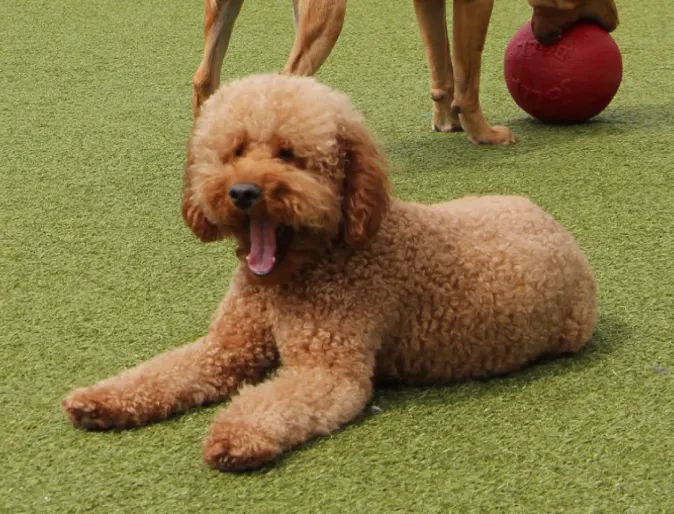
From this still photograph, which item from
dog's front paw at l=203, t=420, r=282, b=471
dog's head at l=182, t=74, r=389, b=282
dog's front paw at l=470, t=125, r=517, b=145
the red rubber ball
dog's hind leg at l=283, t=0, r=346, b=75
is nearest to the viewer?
dog's front paw at l=203, t=420, r=282, b=471

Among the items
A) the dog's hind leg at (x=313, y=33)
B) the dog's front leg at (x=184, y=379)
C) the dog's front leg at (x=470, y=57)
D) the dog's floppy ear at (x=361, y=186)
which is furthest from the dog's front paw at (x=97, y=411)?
the dog's front leg at (x=470, y=57)

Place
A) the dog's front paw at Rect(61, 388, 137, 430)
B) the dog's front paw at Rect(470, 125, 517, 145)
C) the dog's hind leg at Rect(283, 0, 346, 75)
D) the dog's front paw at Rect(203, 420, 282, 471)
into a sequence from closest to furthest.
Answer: the dog's front paw at Rect(203, 420, 282, 471) < the dog's front paw at Rect(61, 388, 137, 430) < the dog's hind leg at Rect(283, 0, 346, 75) < the dog's front paw at Rect(470, 125, 517, 145)

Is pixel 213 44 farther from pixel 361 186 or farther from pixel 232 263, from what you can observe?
pixel 361 186

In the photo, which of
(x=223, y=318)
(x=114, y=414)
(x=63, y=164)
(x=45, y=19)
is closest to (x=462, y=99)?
(x=63, y=164)

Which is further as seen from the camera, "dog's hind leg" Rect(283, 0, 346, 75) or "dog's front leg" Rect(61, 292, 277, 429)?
"dog's hind leg" Rect(283, 0, 346, 75)

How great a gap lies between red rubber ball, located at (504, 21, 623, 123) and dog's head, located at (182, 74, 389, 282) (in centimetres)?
237

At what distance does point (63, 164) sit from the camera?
480 cm

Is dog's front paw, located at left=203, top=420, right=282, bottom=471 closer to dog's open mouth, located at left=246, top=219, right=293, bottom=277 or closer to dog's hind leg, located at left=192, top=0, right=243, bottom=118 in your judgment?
dog's open mouth, located at left=246, top=219, right=293, bottom=277

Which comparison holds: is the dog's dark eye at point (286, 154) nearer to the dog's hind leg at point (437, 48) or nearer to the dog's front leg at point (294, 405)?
the dog's front leg at point (294, 405)

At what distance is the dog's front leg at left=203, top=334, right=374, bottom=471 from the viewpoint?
237 cm

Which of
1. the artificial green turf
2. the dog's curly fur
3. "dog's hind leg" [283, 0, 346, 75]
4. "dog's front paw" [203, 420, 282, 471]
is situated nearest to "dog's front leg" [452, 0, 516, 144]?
the artificial green turf

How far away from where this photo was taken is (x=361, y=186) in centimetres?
255

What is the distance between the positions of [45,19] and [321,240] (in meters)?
5.38

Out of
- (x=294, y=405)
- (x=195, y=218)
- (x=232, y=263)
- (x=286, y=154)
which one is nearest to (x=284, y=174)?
(x=286, y=154)
